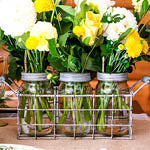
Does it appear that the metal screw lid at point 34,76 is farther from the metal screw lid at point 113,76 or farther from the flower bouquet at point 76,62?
the metal screw lid at point 113,76

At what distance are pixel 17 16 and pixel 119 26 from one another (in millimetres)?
233

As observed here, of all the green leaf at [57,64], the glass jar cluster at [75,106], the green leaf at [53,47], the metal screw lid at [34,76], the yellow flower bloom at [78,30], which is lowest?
the glass jar cluster at [75,106]

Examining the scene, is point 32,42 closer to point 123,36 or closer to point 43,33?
point 43,33

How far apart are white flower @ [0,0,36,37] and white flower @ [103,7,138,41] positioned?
0.17m

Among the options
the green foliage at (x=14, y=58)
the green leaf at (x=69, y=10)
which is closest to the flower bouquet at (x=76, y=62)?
the green leaf at (x=69, y=10)

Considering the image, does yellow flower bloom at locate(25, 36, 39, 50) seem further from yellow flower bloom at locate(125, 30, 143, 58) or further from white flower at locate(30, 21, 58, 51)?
yellow flower bloom at locate(125, 30, 143, 58)

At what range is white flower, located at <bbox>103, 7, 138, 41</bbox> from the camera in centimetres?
77

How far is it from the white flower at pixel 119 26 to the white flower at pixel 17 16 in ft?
0.57

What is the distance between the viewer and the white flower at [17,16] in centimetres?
76

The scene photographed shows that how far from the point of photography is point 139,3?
0.84m

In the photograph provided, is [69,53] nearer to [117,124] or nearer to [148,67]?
[117,124]

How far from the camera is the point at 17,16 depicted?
0.76 metres

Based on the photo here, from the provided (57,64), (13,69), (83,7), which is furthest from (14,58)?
(83,7)

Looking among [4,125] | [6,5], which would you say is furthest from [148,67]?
[6,5]
